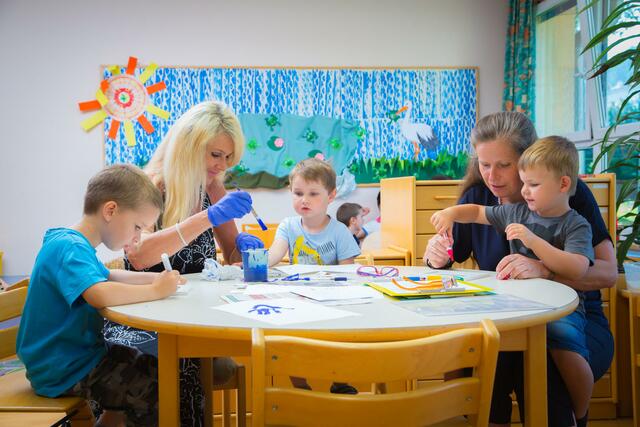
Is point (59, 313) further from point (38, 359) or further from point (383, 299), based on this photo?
point (383, 299)

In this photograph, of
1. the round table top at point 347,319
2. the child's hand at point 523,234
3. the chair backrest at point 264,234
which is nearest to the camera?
the round table top at point 347,319

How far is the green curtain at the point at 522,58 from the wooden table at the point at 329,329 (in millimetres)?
3354

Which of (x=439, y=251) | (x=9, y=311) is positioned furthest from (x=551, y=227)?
(x=9, y=311)

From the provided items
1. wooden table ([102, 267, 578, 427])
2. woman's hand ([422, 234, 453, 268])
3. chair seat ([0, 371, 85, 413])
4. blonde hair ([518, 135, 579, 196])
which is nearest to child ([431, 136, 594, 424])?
blonde hair ([518, 135, 579, 196])

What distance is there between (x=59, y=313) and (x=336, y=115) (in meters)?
3.36

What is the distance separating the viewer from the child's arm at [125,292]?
1.24 meters

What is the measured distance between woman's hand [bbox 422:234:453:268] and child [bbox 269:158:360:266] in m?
0.46

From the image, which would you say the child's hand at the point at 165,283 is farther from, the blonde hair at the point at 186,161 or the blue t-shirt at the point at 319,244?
the blue t-shirt at the point at 319,244

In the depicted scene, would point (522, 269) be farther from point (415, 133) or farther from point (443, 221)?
point (415, 133)

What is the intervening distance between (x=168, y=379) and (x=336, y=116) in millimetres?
3534

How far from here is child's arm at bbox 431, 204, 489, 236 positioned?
5.67ft

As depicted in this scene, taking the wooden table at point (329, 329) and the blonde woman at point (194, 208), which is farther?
the blonde woman at point (194, 208)

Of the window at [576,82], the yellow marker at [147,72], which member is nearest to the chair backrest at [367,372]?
the window at [576,82]

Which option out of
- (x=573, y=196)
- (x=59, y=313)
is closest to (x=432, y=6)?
(x=573, y=196)
